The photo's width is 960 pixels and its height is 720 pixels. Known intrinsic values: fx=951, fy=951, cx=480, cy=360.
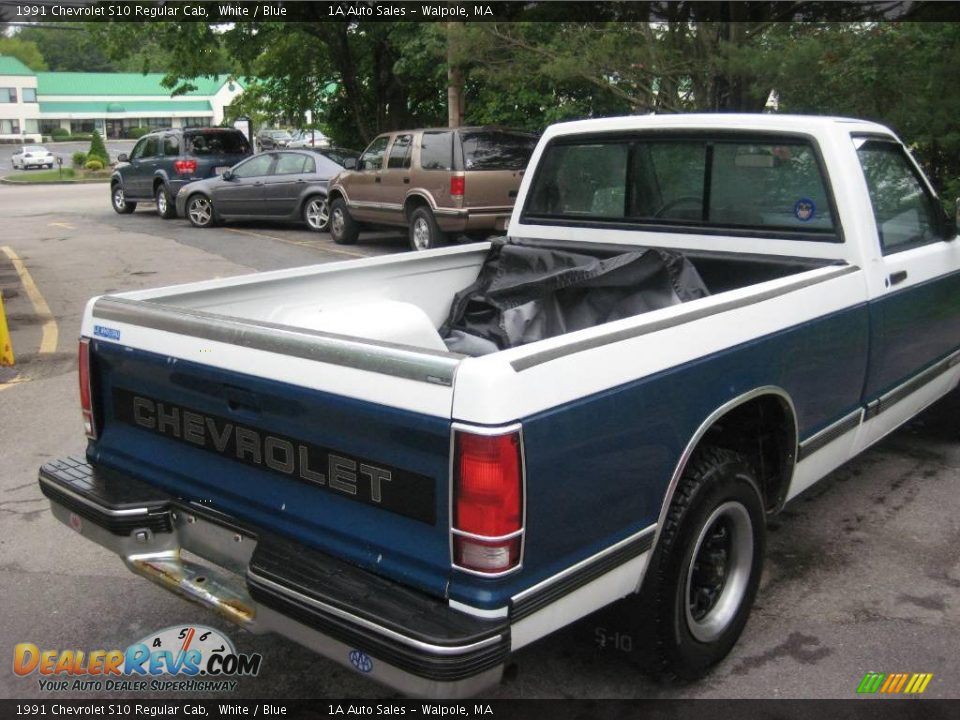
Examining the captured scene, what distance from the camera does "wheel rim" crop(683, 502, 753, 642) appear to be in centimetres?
324

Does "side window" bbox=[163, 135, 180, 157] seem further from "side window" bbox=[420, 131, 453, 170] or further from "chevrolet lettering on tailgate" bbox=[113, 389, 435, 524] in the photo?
"chevrolet lettering on tailgate" bbox=[113, 389, 435, 524]

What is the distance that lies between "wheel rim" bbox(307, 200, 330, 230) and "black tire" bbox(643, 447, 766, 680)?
47.3 feet

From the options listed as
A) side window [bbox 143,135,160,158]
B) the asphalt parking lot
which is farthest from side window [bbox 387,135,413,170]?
side window [bbox 143,135,160,158]

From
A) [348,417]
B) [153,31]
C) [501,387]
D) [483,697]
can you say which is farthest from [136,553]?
[153,31]

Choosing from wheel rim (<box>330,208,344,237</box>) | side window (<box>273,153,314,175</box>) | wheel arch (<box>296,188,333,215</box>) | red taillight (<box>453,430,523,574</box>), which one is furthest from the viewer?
side window (<box>273,153,314,175</box>)

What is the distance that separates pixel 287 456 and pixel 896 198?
10.8 ft

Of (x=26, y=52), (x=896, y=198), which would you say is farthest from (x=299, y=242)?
(x=26, y=52)

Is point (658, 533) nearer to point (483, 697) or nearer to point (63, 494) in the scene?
point (483, 697)

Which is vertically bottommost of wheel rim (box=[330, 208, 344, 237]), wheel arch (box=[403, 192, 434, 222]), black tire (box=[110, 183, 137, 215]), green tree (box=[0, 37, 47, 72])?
wheel rim (box=[330, 208, 344, 237])

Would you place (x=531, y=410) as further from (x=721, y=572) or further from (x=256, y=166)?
(x=256, y=166)

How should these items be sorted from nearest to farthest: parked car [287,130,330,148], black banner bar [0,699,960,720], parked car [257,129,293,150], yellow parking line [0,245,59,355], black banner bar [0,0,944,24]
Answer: black banner bar [0,699,960,720] → yellow parking line [0,245,59,355] → black banner bar [0,0,944,24] → parked car [287,130,330,148] → parked car [257,129,293,150]

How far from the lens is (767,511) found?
12.3 feet

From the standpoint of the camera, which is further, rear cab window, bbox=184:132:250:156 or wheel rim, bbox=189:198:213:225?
rear cab window, bbox=184:132:250:156

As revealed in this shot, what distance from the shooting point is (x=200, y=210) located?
18.5m
